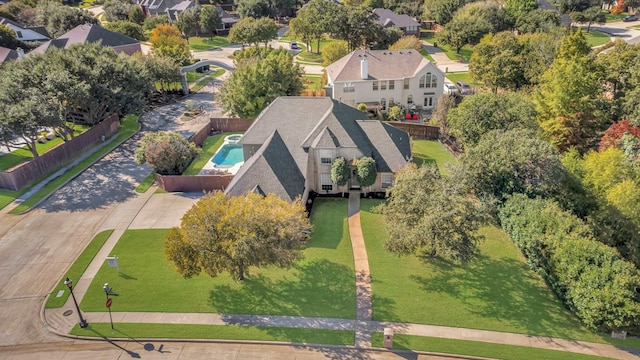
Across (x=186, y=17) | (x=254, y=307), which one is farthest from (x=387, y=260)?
(x=186, y=17)

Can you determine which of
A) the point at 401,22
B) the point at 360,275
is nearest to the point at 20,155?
the point at 360,275

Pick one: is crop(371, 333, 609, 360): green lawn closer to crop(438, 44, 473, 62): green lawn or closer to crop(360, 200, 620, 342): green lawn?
crop(360, 200, 620, 342): green lawn

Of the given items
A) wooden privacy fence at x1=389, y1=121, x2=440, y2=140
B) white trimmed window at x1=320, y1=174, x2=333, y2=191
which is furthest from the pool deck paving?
wooden privacy fence at x1=389, y1=121, x2=440, y2=140

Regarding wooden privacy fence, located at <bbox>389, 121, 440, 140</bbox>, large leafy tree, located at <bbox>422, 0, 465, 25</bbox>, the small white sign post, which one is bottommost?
the small white sign post

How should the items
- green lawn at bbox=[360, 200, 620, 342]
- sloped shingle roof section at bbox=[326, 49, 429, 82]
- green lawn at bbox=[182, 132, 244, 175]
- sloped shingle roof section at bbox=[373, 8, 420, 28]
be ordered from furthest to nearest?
sloped shingle roof section at bbox=[373, 8, 420, 28]
sloped shingle roof section at bbox=[326, 49, 429, 82]
green lawn at bbox=[182, 132, 244, 175]
green lawn at bbox=[360, 200, 620, 342]

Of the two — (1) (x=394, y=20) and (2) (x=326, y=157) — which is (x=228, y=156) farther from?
(1) (x=394, y=20)

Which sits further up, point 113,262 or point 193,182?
point 193,182

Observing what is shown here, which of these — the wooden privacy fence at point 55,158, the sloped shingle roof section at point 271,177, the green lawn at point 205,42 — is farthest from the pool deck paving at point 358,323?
the green lawn at point 205,42

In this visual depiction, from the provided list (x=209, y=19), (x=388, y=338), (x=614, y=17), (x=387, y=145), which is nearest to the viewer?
(x=388, y=338)
